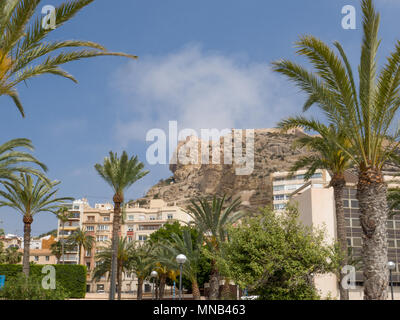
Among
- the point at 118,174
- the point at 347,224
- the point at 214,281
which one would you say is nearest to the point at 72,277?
the point at 118,174

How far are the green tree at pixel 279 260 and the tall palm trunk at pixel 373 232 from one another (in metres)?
6.32

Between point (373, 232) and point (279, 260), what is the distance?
677 cm

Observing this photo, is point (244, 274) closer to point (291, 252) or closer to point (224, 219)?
point (291, 252)

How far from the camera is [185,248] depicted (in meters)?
29.8

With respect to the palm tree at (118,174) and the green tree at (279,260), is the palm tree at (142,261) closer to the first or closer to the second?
the palm tree at (118,174)

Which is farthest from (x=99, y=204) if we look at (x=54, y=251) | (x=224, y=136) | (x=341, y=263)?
(x=341, y=263)

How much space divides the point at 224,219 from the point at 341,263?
30.7ft

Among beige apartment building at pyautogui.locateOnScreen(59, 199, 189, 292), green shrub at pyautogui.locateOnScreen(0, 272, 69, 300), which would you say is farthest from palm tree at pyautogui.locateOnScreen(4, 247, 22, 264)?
green shrub at pyautogui.locateOnScreen(0, 272, 69, 300)

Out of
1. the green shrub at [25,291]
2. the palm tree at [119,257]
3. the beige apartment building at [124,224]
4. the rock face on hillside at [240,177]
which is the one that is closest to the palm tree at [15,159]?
the green shrub at [25,291]

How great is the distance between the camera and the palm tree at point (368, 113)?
11.8m

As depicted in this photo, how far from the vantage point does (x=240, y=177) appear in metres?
138

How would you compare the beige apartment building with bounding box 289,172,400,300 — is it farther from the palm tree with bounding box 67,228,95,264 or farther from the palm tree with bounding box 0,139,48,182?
the palm tree with bounding box 67,228,95,264
